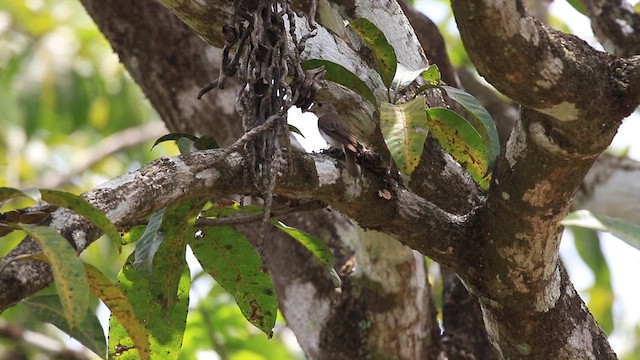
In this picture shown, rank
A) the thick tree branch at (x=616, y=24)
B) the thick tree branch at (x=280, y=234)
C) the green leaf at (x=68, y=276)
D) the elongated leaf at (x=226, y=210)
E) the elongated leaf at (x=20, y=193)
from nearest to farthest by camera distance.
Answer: the green leaf at (x=68, y=276) < the elongated leaf at (x=20, y=193) < the elongated leaf at (x=226, y=210) < the thick tree branch at (x=280, y=234) < the thick tree branch at (x=616, y=24)

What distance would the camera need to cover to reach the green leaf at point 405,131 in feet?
5.31

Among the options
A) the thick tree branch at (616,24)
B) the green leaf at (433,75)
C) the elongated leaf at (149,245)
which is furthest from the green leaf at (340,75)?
the thick tree branch at (616,24)

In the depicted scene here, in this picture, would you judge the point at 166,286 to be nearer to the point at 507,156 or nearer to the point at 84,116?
the point at 507,156

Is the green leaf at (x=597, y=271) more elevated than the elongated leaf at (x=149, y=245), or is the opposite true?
the green leaf at (x=597, y=271)

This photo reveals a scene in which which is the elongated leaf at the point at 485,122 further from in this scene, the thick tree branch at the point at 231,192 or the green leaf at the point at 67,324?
the green leaf at the point at 67,324

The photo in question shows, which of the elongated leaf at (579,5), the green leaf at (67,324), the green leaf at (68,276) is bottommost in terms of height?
the green leaf at (68,276)

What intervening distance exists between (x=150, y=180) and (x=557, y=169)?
730mm

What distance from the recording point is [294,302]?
9.33 ft

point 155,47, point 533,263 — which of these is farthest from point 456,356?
point 155,47

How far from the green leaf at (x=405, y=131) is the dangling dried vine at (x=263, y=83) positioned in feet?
0.50

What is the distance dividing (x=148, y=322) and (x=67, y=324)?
32 centimetres

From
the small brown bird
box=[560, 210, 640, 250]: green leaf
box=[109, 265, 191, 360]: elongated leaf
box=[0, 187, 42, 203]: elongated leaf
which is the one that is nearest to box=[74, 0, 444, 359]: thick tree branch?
the small brown bird

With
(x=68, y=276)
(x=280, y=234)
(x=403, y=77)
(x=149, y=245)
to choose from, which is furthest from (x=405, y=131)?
(x=280, y=234)

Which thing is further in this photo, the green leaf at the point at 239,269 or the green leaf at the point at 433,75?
the green leaf at the point at 239,269
